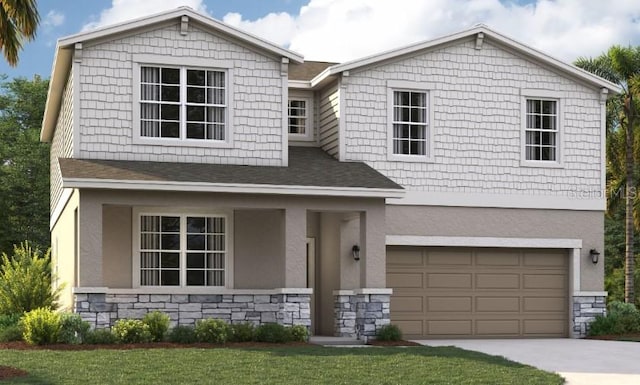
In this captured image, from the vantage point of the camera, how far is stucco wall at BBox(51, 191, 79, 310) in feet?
72.4

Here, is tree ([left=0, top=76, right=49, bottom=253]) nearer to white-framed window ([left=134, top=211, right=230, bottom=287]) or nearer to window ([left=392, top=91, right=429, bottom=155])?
white-framed window ([left=134, top=211, right=230, bottom=287])

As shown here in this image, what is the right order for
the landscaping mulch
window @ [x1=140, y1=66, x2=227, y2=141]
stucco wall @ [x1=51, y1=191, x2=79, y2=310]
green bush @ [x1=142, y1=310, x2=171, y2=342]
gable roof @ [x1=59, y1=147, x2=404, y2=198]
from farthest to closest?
stucco wall @ [x1=51, y1=191, x2=79, y2=310] → window @ [x1=140, y1=66, x2=227, y2=141] → gable roof @ [x1=59, y1=147, x2=404, y2=198] → green bush @ [x1=142, y1=310, x2=171, y2=342] → the landscaping mulch

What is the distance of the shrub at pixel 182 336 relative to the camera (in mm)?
18969

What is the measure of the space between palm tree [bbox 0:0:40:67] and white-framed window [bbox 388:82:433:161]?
890 centimetres

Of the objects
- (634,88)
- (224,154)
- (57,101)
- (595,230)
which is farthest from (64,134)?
(634,88)

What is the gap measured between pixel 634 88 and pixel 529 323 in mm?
9024

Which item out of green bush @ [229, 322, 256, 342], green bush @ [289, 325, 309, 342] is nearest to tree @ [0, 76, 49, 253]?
green bush @ [229, 322, 256, 342]

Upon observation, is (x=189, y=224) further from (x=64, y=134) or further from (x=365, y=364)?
(x=365, y=364)

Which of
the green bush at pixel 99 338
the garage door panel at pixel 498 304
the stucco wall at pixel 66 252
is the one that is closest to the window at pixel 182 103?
the stucco wall at pixel 66 252

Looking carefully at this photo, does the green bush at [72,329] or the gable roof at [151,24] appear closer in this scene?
the green bush at [72,329]

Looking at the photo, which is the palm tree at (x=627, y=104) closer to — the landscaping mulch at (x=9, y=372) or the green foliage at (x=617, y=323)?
the green foliage at (x=617, y=323)

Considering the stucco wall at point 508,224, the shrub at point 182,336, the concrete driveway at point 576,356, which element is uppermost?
the stucco wall at point 508,224

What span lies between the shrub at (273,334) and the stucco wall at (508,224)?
4.44 m

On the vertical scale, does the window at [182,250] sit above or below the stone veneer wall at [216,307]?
above
